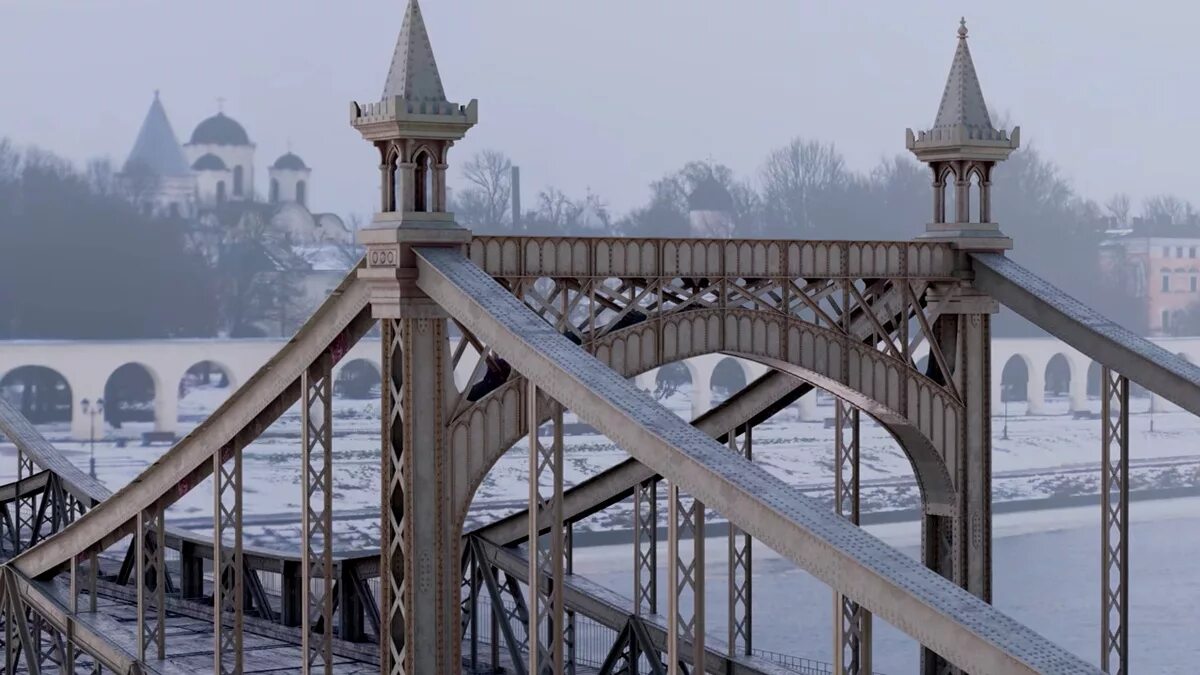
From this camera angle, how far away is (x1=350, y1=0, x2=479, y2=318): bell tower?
46.5ft

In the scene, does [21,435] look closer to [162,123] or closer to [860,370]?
[860,370]

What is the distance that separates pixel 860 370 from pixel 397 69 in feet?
17.0

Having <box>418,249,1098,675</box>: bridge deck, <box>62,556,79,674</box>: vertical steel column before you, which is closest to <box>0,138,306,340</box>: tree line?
<box>62,556,79,674</box>: vertical steel column

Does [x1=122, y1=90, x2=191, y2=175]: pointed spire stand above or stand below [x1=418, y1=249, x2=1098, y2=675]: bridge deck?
above

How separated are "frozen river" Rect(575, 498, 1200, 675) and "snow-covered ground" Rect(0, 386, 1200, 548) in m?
4.34

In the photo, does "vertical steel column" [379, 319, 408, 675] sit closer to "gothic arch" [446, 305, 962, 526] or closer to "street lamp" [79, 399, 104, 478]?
"gothic arch" [446, 305, 962, 526]

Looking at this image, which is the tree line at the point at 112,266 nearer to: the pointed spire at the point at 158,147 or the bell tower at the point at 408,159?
the pointed spire at the point at 158,147

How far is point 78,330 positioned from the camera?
77.9m

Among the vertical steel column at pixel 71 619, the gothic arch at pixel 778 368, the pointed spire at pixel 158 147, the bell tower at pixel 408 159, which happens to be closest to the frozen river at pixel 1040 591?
the gothic arch at pixel 778 368

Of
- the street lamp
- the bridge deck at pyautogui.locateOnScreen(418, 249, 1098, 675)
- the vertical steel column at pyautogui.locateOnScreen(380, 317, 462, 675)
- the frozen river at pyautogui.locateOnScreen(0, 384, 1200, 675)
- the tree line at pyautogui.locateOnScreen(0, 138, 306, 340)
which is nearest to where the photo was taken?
the bridge deck at pyautogui.locateOnScreen(418, 249, 1098, 675)

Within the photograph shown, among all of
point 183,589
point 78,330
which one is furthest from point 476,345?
point 78,330

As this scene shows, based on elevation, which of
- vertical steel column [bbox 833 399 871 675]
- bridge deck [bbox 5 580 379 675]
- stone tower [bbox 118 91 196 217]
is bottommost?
bridge deck [bbox 5 580 379 675]

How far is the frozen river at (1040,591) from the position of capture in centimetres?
4816

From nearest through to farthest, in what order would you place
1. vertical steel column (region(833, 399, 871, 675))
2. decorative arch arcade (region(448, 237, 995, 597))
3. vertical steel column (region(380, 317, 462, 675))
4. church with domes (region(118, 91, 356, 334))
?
vertical steel column (region(833, 399, 871, 675)), vertical steel column (region(380, 317, 462, 675)), decorative arch arcade (region(448, 237, 995, 597)), church with domes (region(118, 91, 356, 334))
